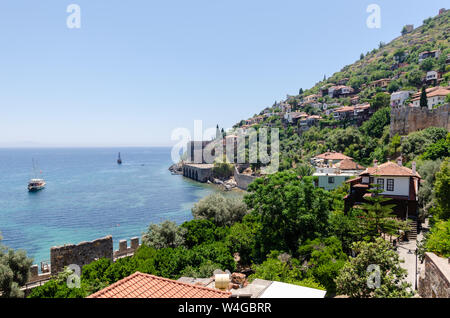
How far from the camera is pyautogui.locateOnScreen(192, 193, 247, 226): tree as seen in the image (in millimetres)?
21891

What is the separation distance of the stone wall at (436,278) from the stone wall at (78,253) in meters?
16.4

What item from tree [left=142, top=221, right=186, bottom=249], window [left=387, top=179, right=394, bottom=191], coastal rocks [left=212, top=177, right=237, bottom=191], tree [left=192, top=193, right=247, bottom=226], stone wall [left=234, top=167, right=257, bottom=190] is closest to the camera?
tree [left=142, top=221, right=186, bottom=249]

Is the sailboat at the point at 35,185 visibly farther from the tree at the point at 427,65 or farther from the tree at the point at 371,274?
the tree at the point at 427,65

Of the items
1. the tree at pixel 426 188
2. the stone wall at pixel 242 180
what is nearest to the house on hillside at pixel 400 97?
the stone wall at pixel 242 180

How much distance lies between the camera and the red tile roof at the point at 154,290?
5707 mm

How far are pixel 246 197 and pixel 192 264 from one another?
474 centimetres

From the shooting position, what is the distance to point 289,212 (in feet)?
47.0

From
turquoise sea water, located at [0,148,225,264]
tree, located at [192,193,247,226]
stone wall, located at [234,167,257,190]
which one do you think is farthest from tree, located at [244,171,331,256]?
stone wall, located at [234,167,257,190]

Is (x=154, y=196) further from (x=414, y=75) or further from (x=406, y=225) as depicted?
(x=414, y=75)

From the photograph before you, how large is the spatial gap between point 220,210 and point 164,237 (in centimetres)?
568

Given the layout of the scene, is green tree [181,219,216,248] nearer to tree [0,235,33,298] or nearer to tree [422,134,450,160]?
tree [0,235,33,298]

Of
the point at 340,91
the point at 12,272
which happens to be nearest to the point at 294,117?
the point at 340,91

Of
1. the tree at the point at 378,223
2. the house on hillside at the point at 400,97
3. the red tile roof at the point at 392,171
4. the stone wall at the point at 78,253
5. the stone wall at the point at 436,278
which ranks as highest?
the house on hillside at the point at 400,97

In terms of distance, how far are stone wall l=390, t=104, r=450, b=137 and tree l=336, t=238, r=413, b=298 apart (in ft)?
104
